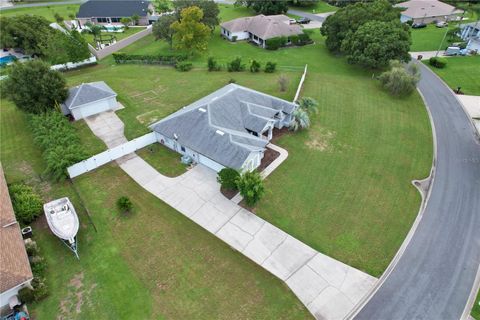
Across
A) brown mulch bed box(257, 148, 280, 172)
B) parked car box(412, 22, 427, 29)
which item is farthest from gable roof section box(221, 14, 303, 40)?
brown mulch bed box(257, 148, 280, 172)

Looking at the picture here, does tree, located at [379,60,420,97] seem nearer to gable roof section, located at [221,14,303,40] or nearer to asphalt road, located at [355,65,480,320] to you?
asphalt road, located at [355,65,480,320]

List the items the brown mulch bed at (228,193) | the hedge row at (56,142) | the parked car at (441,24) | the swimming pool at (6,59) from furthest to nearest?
the parked car at (441,24)
the swimming pool at (6,59)
the hedge row at (56,142)
the brown mulch bed at (228,193)

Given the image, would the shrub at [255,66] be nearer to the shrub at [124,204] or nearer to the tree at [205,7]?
the tree at [205,7]

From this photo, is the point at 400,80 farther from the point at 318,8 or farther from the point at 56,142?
the point at 318,8

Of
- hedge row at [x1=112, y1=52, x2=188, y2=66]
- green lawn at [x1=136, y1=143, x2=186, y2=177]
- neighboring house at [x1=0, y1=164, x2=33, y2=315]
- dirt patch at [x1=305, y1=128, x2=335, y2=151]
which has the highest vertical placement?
hedge row at [x1=112, y1=52, x2=188, y2=66]

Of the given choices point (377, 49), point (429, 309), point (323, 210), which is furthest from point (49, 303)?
point (377, 49)

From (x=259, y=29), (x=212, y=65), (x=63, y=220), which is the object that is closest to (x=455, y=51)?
(x=259, y=29)

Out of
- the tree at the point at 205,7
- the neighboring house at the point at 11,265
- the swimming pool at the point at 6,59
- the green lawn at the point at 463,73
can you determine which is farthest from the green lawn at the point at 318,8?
the neighboring house at the point at 11,265

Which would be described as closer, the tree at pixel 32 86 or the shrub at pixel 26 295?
the shrub at pixel 26 295
